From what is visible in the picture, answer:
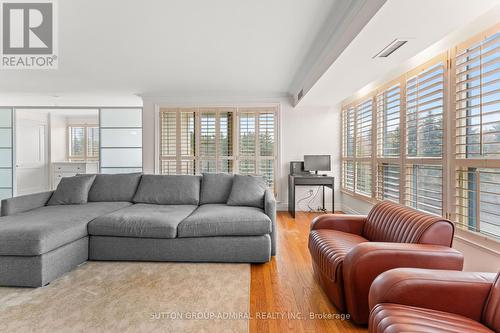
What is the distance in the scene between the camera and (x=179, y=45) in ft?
10.3

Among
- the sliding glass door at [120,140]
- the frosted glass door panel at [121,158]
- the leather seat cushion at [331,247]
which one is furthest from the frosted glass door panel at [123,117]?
the leather seat cushion at [331,247]

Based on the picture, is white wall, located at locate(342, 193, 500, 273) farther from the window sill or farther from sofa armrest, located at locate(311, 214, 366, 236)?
sofa armrest, located at locate(311, 214, 366, 236)

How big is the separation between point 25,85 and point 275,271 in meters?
5.58

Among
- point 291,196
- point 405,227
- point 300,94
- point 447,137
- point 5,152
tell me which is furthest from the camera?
point 5,152

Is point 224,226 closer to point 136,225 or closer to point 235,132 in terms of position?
point 136,225

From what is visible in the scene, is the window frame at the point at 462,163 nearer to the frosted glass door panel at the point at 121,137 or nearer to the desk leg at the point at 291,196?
the desk leg at the point at 291,196

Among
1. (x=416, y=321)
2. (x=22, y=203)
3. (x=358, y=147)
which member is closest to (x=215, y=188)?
(x=22, y=203)

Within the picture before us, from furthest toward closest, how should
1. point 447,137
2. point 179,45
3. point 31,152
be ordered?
point 31,152
point 179,45
point 447,137

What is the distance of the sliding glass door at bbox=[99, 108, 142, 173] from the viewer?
591cm

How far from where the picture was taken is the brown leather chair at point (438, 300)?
109 centimetres

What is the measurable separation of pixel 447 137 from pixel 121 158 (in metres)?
5.93

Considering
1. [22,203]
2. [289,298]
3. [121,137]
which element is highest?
[121,137]

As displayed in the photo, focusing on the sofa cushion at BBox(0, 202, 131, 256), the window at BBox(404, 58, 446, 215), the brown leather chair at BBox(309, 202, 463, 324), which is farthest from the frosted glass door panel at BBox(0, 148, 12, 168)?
the window at BBox(404, 58, 446, 215)

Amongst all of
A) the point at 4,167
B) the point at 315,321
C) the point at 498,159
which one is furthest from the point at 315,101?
the point at 4,167
